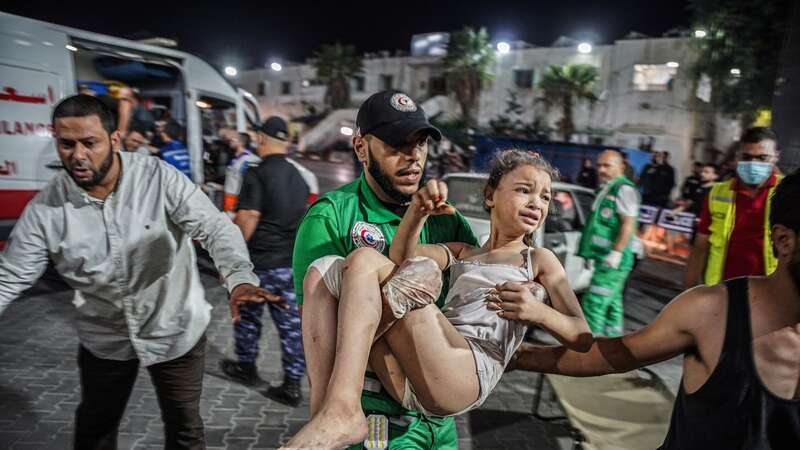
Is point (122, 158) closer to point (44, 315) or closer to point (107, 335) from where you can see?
point (107, 335)

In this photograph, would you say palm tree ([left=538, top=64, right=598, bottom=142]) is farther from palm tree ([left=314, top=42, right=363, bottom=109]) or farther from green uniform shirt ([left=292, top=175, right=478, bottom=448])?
green uniform shirt ([left=292, top=175, right=478, bottom=448])

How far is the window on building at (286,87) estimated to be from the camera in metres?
49.8

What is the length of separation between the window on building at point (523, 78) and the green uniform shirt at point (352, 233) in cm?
3718

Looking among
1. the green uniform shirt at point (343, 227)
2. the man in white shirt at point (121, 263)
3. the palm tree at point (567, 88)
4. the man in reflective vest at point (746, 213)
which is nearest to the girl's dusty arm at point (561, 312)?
the green uniform shirt at point (343, 227)

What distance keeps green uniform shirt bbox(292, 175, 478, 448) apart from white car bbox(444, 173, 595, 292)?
3.98m

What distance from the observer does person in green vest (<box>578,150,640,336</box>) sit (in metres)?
4.73

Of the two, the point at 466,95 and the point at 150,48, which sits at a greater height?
the point at 466,95

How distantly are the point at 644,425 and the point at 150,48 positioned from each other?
7.81 meters

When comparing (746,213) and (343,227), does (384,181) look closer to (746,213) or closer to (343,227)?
(343,227)

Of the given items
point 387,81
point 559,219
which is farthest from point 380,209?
point 387,81

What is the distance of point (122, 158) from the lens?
2482mm

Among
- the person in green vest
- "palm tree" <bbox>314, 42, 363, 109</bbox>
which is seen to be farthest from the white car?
"palm tree" <bbox>314, 42, 363, 109</bbox>

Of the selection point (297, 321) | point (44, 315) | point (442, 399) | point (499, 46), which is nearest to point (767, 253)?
point (442, 399)

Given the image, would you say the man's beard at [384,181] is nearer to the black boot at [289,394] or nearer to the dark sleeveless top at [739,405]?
the dark sleeveless top at [739,405]
